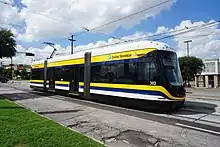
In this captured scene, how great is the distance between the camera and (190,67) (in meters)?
46.3

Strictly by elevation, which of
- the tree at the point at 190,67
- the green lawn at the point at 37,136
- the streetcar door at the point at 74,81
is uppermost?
the tree at the point at 190,67

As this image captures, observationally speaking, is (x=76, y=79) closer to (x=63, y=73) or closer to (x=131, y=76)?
(x=63, y=73)

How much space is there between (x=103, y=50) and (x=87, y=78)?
2.36 m

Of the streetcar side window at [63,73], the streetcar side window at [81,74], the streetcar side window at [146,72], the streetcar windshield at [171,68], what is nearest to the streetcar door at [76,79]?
the streetcar side window at [81,74]

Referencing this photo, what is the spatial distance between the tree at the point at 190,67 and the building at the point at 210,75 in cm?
1038

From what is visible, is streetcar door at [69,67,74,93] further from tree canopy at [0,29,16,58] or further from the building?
the building

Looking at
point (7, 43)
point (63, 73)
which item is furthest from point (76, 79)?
point (7, 43)

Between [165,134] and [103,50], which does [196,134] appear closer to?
[165,134]

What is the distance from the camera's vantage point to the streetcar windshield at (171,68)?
11.1 metres

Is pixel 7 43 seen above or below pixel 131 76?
above

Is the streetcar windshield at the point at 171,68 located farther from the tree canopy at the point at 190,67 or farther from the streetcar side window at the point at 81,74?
the tree canopy at the point at 190,67

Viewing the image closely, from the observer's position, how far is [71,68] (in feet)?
59.3

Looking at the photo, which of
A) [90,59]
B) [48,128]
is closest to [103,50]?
[90,59]

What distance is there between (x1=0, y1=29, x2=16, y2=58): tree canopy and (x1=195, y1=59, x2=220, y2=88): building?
4501 cm
